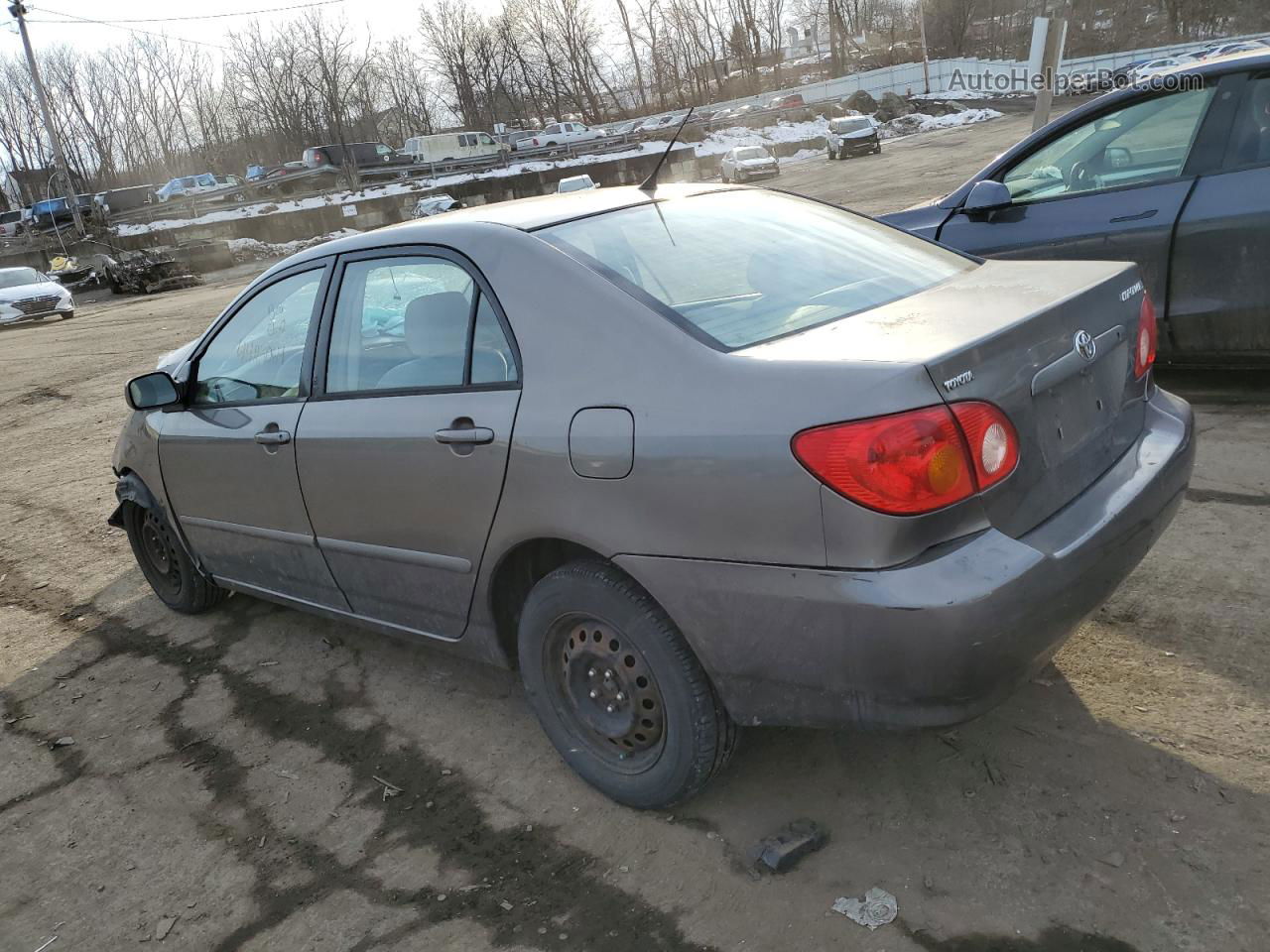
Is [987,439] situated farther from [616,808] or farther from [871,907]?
[616,808]

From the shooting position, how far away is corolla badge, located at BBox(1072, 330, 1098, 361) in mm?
2500

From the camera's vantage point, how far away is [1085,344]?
8.30 feet

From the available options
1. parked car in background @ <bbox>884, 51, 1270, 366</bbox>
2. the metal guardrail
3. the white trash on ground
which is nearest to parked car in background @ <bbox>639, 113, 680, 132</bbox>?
the metal guardrail

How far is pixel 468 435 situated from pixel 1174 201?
389 centimetres

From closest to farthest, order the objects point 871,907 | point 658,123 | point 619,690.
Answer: point 871,907
point 619,690
point 658,123

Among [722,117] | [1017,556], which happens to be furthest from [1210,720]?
[722,117]

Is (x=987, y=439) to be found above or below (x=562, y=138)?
below

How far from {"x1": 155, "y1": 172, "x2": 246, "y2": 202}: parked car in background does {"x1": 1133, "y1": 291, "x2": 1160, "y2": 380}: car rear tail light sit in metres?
48.1

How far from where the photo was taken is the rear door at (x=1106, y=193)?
4.86 m

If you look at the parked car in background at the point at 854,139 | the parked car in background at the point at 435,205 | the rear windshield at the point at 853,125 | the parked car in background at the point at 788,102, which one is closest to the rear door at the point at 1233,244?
the parked car in background at the point at 435,205

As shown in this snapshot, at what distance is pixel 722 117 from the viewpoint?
57.3 metres

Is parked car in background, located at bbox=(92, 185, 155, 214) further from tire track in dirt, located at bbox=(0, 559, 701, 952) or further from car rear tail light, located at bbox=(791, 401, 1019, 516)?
car rear tail light, located at bbox=(791, 401, 1019, 516)

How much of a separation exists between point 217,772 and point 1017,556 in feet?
8.78

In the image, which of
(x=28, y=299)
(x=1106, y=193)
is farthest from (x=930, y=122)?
(x=1106, y=193)
